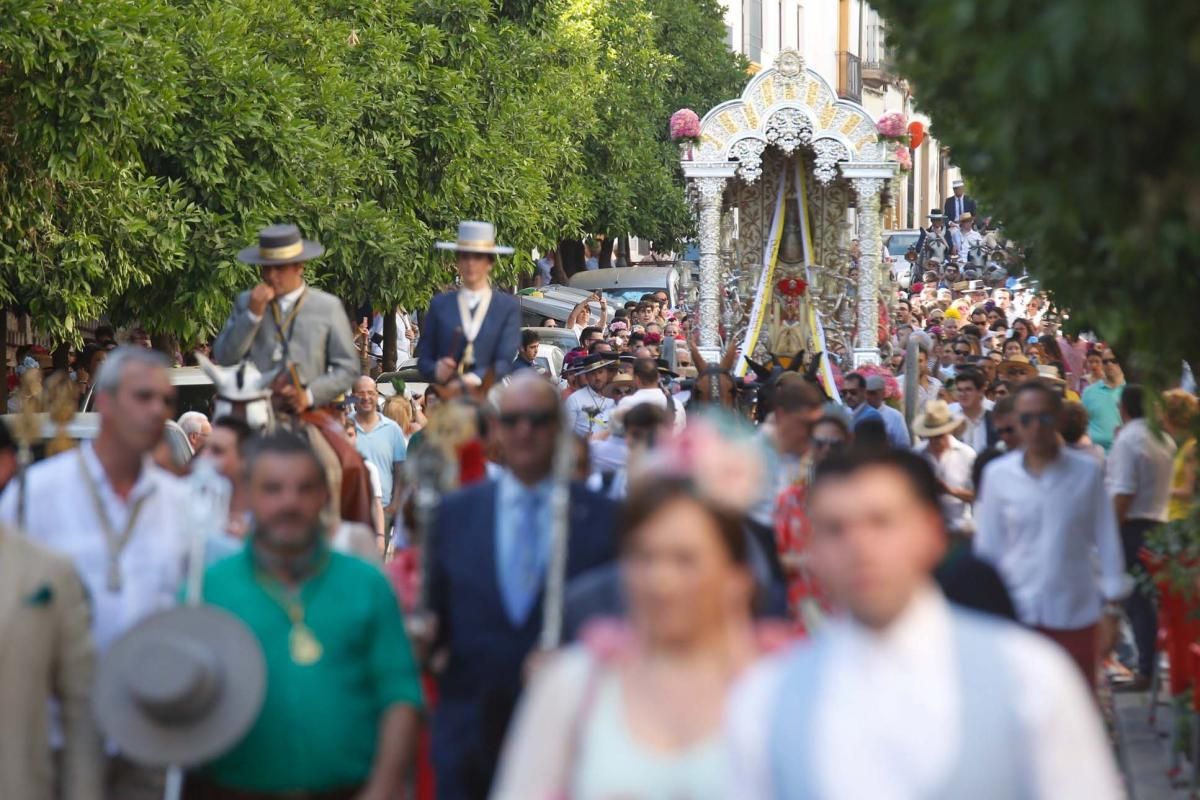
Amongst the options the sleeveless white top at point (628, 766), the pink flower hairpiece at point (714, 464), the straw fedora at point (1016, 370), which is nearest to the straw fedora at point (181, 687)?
the pink flower hairpiece at point (714, 464)

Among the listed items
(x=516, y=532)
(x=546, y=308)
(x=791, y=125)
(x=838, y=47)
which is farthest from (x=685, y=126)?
(x=838, y=47)

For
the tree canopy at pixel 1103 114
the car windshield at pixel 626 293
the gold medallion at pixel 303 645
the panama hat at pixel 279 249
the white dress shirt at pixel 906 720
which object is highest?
the tree canopy at pixel 1103 114

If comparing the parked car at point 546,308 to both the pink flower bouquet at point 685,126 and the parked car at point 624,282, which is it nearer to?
the parked car at point 624,282

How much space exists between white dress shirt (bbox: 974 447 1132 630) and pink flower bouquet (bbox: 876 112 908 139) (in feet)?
59.0

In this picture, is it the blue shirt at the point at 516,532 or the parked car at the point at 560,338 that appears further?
the parked car at the point at 560,338

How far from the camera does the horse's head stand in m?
9.26

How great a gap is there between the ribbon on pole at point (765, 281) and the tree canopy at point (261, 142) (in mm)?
3769

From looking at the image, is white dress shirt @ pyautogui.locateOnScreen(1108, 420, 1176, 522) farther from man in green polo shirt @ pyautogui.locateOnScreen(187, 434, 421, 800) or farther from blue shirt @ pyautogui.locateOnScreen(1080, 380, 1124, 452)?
man in green polo shirt @ pyautogui.locateOnScreen(187, 434, 421, 800)

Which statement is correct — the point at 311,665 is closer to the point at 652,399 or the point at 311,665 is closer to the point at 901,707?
the point at 901,707

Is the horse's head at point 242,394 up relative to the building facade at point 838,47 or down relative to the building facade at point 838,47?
down

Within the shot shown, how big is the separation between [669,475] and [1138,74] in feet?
3.78

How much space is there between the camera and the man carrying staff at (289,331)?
9.99m

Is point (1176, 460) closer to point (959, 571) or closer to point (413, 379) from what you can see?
point (959, 571)

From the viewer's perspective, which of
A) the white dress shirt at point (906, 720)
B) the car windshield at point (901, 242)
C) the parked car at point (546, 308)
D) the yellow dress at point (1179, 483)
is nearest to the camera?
the white dress shirt at point (906, 720)
